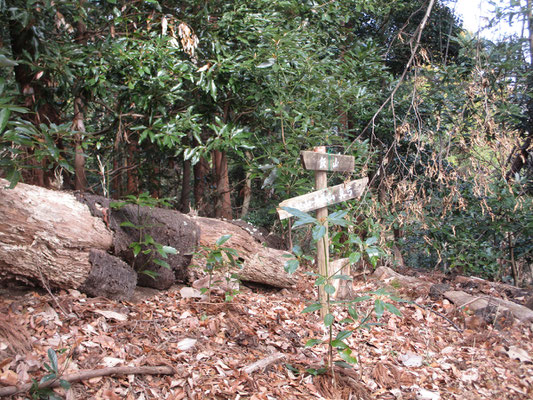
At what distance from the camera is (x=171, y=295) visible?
13.5 feet

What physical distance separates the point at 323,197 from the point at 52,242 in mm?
2346

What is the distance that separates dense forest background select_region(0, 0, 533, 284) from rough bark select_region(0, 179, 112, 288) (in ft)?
1.53

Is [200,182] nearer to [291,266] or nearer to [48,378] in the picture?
[291,266]

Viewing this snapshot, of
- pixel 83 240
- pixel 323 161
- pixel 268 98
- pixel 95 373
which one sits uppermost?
pixel 268 98

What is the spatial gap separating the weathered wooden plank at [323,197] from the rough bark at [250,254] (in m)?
0.94

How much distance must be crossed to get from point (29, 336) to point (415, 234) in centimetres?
639

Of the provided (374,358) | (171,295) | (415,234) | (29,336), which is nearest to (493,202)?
(415,234)

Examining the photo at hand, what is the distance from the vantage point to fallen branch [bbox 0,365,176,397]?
2.18 metres

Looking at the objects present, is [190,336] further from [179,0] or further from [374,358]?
[179,0]

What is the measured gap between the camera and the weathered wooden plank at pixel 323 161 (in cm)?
401

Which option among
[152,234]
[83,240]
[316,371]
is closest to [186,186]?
[152,234]

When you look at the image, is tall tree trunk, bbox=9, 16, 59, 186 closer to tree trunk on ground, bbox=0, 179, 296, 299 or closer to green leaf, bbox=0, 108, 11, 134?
tree trunk on ground, bbox=0, 179, 296, 299

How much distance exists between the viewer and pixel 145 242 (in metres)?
3.65

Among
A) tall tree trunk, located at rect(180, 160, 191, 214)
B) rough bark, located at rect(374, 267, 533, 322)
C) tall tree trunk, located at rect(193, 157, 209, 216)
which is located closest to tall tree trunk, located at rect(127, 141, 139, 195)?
tall tree trunk, located at rect(180, 160, 191, 214)
